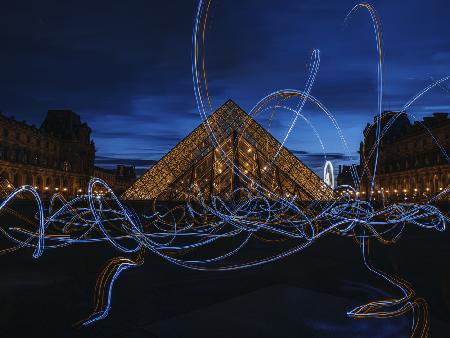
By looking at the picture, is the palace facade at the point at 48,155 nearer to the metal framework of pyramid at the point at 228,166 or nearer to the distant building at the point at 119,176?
the metal framework of pyramid at the point at 228,166

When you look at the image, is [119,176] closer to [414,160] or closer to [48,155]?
[48,155]

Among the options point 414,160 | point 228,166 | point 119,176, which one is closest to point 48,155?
point 228,166

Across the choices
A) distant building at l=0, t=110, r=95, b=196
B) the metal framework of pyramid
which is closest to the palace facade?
distant building at l=0, t=110, r=95, b=196

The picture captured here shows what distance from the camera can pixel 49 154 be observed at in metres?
78.4

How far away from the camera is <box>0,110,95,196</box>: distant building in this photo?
62.2m

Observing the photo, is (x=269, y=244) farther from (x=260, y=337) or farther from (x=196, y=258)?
(x=260, y=337)

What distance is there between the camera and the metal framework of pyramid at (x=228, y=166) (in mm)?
37500

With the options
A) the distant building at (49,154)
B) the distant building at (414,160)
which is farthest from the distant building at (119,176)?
the distant building at (414,160)

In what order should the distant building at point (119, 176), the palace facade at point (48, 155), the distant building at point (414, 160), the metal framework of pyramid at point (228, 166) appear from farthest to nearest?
the distant building at point (119, 176)
the palace facade at point (48, 155)
the distant building at point (414, 160)
the metal framework of pyramid at point (228, 166)

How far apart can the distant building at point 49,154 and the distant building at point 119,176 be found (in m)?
33.6

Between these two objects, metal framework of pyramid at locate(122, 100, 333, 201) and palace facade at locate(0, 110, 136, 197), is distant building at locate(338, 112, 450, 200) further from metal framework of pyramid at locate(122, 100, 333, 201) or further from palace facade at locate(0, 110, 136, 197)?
palace facade at locate(0, 110, 136, 197)

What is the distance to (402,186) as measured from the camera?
75312 millimetres

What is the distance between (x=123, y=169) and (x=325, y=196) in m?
151

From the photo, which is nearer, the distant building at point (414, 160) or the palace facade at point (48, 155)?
the distant building at point (414, 160)
